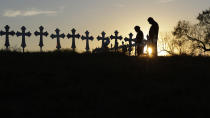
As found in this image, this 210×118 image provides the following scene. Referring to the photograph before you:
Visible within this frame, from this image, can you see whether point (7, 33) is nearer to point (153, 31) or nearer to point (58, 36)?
point (58, 36)

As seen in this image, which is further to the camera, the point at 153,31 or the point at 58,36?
the point at 58,36

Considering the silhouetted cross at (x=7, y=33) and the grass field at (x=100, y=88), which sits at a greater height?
the silhouetted cross at (x=7, y=33)

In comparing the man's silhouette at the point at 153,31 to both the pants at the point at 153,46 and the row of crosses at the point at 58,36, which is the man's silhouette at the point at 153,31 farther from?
the row of crosses at the point at 58,36

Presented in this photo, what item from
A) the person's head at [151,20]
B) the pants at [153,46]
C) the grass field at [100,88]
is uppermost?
the person's head at [151,20]

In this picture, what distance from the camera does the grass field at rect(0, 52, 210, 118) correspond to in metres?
11.7

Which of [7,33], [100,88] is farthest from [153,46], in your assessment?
[7,33]

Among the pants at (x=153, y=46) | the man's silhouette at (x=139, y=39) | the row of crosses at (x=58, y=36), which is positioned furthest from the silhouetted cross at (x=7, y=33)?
the pants at (x=153, y=46)

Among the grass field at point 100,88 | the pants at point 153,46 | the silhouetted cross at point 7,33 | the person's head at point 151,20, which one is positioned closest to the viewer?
the grass field at point 100,88

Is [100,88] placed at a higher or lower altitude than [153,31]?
lower

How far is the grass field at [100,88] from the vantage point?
460 inches

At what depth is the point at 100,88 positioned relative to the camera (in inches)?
523

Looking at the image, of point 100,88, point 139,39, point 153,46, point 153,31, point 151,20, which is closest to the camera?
point 100,88

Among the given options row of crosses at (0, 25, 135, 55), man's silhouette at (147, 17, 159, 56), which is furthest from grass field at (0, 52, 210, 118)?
row of crosses at (0, 25, 135, 55)

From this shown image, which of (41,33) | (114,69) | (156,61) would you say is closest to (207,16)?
(41,33)
